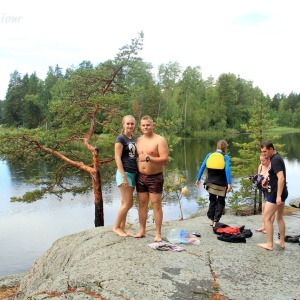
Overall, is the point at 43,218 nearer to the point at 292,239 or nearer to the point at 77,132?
the point at 77,132

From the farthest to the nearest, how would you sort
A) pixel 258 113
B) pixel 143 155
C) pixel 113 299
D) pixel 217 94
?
pixel 217 94 < pixel 258 113 < pixel 143 155 < pixel 113 299

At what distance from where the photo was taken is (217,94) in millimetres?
70312

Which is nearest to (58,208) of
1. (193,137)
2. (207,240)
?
(207,240)

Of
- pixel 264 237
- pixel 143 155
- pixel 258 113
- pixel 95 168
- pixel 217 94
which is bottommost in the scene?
pixel 264 237

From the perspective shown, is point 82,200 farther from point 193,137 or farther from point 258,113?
point 193,137

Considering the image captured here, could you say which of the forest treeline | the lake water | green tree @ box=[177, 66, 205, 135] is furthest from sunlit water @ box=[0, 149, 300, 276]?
green tree @ box=[177, 66, 205, 135]

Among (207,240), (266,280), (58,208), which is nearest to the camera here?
(266,280)

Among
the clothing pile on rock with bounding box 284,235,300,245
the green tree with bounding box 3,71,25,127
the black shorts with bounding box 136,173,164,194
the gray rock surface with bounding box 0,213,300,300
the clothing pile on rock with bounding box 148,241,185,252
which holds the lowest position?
the clothing pile on rock with bounding box 284,235,300,245

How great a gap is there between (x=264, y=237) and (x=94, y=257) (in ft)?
10.4

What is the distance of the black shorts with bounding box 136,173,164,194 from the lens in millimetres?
5578

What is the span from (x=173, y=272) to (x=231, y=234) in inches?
78.3

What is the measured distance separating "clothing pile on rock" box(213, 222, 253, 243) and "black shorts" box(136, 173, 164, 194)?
4.80ft

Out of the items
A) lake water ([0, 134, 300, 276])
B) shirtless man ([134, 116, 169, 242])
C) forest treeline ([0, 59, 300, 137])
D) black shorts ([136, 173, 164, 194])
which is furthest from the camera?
forest treeline ([0, 59, 300, 137])

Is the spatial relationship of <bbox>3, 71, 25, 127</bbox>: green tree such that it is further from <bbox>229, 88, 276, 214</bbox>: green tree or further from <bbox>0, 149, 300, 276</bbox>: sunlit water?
<bbox>229, 88, 276, 214</bbox>: green tree
